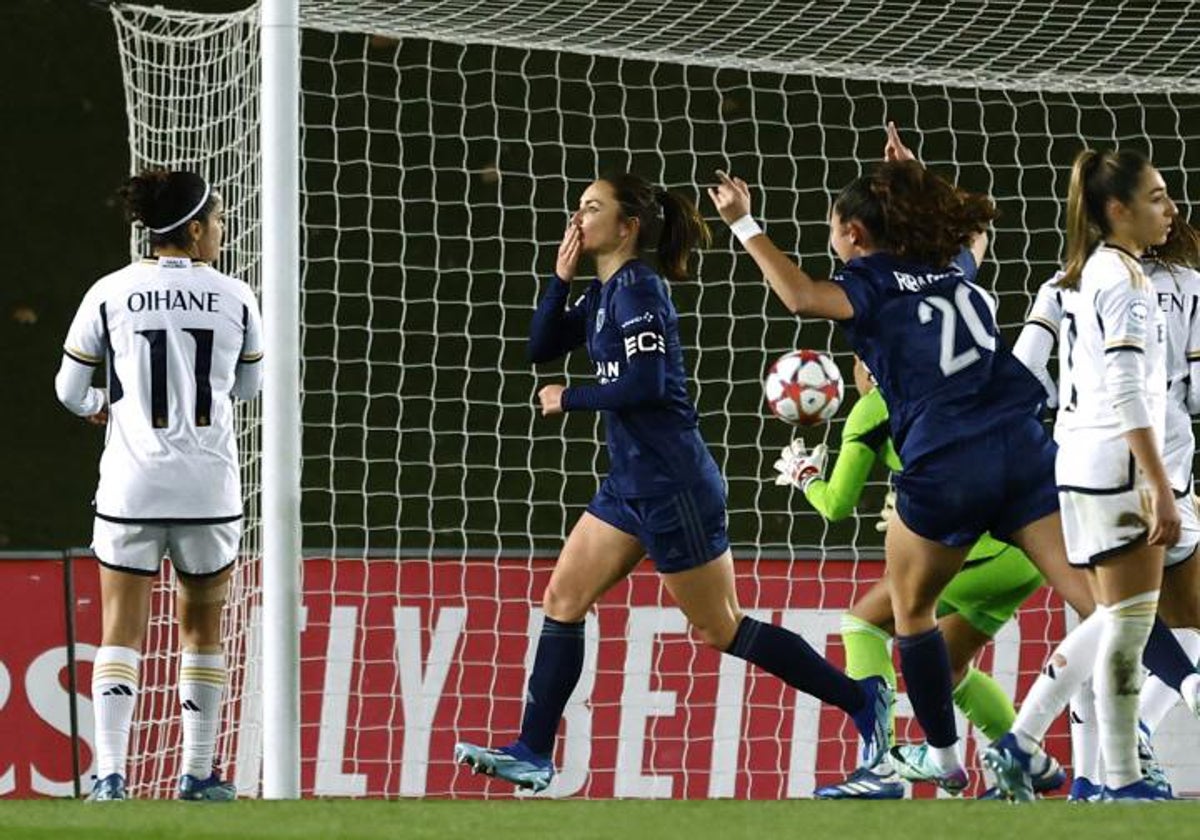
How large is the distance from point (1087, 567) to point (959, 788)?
34.6 inches

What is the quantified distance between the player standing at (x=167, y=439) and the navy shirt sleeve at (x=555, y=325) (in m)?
0.78

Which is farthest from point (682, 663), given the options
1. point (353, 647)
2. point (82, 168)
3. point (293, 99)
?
point (82, 168)

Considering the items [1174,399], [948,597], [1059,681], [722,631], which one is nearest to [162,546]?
[722,631]

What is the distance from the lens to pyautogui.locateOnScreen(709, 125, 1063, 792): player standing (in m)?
5.84

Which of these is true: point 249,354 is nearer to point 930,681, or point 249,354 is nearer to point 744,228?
point 744,228

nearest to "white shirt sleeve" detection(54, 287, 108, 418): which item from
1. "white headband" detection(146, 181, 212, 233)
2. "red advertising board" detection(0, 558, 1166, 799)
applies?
"white headband" detection(146, 181, 212, 233)

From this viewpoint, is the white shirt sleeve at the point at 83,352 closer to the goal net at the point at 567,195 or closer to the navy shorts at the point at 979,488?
the navy shorts at the point at 979,488

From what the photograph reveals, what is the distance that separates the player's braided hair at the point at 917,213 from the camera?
600cm

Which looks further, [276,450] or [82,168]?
[82,168]

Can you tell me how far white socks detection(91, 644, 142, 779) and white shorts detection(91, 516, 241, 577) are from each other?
23cm

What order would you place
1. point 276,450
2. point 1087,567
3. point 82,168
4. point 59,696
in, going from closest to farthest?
point 1087,567 → point 276,450 → point 59,696 → point 82,168

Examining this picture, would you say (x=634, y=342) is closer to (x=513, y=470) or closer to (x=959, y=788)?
(x=959, y=788)

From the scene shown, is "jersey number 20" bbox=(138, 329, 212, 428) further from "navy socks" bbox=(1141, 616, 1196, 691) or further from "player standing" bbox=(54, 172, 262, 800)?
"navy socks" bbox=(1141, 616, 1196, 691)

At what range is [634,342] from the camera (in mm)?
6445
